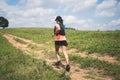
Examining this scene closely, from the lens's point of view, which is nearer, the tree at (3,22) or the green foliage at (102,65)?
the green foliage at (102,65)

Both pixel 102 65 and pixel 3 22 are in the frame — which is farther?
pixel 3 22

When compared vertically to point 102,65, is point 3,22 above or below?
above

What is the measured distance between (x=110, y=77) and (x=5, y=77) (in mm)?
5162

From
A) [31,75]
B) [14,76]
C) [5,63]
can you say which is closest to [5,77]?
[14,76]

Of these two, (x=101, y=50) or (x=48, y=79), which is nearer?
(x=48, y=79)

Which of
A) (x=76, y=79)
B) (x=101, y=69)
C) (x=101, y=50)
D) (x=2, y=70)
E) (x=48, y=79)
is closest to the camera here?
(x=48, y=79)

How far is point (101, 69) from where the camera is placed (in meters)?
11.3

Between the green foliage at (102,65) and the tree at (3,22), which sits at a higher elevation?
the tree at (3,22)

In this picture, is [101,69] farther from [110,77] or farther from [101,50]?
[101,50]

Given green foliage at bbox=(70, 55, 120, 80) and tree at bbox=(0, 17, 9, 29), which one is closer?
green foliage at bbox=(70, 55, 120, 80)

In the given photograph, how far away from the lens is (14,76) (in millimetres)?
8805

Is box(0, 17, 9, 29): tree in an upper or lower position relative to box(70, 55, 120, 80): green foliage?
upper

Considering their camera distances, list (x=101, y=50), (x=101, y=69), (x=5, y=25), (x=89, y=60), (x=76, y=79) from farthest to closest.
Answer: (x=5, y=25) → (x=101, y=50) → (x=89, y=60) → (x=101, y=69) → (x=76, y=79)

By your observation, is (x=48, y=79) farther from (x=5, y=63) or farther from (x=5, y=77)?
(x=5, y=63)
